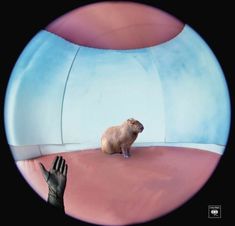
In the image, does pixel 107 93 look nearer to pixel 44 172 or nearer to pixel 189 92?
pixel 189 92

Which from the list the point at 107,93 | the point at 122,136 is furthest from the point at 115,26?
the point at 122,136

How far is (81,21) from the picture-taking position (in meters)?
3.69

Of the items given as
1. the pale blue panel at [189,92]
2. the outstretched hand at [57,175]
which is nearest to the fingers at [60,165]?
the outstretched hand at [57,175]

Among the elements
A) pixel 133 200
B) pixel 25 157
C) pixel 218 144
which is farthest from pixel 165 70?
pixel 25 157

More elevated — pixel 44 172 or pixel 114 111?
pixel 114 111

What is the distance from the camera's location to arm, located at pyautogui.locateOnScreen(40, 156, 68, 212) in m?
3.65

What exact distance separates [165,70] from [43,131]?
36.1 inches

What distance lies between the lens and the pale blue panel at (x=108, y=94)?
3.62 m

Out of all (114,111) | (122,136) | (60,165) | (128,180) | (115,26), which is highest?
(115,26)

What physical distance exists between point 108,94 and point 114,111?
0.12 m

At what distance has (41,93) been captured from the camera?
11.8 ft

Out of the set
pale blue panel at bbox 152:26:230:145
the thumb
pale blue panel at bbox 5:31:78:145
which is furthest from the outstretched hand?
pale blue panel at bbox 152:26:230:145

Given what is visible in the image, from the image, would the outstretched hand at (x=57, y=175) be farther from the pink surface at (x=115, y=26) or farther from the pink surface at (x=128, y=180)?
the pink surface at (x=115, y=26)

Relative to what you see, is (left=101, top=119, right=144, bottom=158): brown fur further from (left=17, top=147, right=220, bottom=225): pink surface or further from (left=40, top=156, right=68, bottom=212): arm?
(left=40, top=156, right=68, bottom=212): arm
